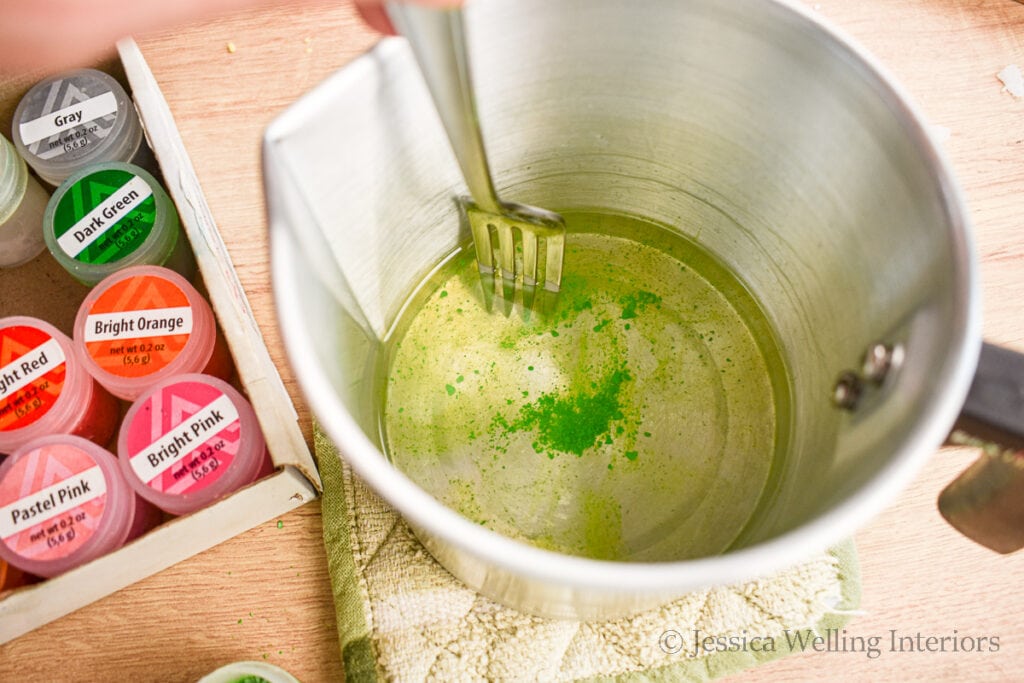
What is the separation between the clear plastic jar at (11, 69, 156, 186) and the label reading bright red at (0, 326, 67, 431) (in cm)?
13

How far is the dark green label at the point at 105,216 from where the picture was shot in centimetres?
49

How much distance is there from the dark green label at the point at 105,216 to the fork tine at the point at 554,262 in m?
0.27

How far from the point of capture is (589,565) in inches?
9.1

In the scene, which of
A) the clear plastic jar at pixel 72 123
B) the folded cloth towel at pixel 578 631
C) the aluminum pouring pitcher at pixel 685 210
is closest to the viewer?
the aluminum pouring pitcher at pixel 685 210

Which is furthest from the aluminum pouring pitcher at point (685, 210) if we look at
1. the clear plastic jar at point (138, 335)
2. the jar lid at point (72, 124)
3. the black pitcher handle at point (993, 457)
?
the jar lid at point (72, 124)

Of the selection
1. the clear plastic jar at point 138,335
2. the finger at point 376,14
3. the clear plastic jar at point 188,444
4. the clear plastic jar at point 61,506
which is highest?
the finger at point 376,14

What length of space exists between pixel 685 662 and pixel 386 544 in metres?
0.18

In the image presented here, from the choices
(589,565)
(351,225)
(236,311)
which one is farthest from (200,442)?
(589,565)

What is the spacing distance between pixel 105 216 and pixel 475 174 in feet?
0.90

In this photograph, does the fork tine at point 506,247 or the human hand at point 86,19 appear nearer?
the human hand at point 86,19

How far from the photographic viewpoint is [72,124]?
0.51 metres

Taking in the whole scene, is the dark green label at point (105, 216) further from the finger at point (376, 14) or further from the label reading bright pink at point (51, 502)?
the finger at point (376, 14)

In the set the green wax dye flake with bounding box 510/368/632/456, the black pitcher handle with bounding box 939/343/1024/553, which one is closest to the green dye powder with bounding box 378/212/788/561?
the green wax dye flake with bounding box 510/368/632/456

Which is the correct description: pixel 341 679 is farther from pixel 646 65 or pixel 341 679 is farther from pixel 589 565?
pixel 646 65
